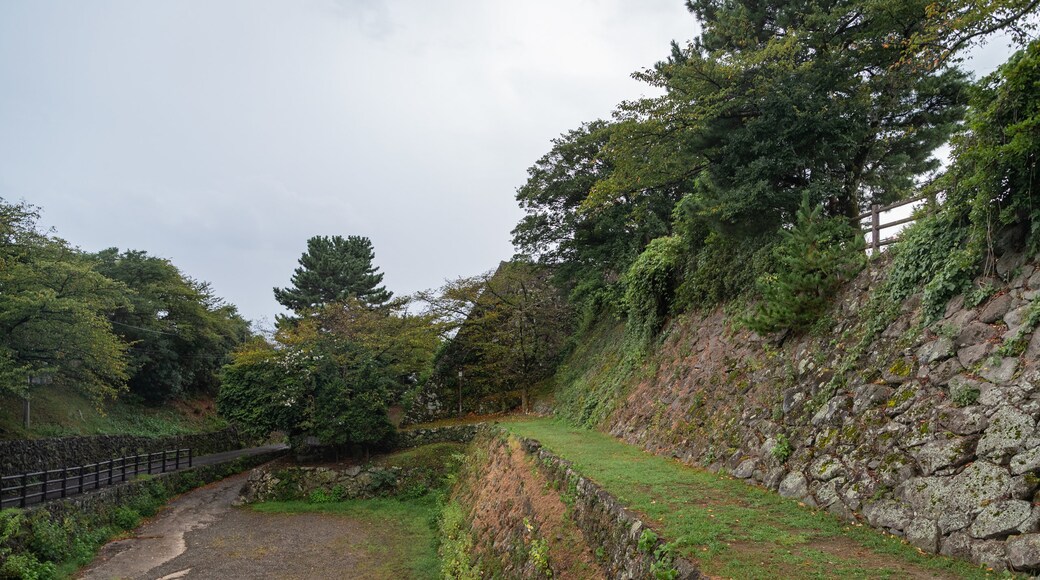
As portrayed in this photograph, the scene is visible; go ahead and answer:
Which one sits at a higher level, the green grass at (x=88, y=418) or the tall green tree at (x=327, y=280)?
the tall green tree at (x=327, y=280)

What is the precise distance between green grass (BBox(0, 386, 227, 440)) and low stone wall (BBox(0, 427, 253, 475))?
2.14 ft

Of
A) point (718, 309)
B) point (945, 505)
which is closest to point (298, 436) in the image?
point (718, 309)

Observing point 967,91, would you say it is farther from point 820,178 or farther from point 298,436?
point 298,436

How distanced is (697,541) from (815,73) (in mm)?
9874

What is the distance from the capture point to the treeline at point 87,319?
1762cm

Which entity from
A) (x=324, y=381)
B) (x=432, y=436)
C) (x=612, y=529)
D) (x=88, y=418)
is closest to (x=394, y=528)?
(x=432, y=436)

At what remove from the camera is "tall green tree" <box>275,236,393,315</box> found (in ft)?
125

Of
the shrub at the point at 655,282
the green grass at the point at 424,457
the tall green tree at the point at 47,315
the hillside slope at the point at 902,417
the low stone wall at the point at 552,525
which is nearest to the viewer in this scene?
the hillside slope at the point at 902,417

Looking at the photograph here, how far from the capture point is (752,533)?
5113mm

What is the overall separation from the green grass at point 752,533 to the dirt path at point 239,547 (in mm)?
7161

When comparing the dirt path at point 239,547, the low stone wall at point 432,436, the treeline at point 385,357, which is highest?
the treeline at point 385,357

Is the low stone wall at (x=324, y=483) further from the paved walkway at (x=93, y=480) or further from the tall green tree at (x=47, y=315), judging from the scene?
the tall green tree at (x=47, y=315)

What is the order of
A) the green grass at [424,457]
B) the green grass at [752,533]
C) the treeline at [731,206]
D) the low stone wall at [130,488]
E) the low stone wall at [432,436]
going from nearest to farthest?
the green grass at [752,533]
the treeline at [731,206]
the low stone wall at [130,488]
the green grass at [424,457]
the low stone wall at [432,436]

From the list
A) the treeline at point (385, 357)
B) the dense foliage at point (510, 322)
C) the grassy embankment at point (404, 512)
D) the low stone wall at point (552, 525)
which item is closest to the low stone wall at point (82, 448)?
the treeline at point (385, 357)
